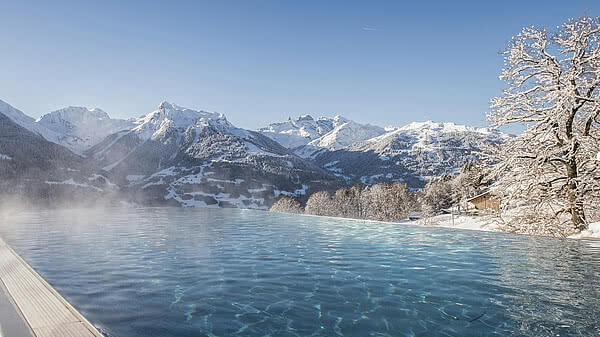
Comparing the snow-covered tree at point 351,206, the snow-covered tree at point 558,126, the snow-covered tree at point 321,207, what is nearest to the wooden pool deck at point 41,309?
the snow-covered tree at point 558,126

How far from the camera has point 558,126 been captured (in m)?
12.8

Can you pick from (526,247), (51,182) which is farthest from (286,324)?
(51,182)

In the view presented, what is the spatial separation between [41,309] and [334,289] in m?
5.22

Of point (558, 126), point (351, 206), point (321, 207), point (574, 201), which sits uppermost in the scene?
point (558, 126)

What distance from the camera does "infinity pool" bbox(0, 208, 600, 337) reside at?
554cm

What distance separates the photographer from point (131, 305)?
253 inches

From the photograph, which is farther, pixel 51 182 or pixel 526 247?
pixel 51 182

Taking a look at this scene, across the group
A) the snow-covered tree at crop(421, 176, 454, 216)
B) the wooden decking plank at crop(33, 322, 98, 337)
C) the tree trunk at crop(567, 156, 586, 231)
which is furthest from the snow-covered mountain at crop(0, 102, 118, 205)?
the tree trunk at crop(567, 156, 586, 231)

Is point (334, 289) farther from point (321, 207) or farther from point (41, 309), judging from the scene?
point (321, 207)

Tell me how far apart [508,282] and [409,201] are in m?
83.3

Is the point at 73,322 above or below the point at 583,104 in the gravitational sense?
below

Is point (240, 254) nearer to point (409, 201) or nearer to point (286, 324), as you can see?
point (286, 324)

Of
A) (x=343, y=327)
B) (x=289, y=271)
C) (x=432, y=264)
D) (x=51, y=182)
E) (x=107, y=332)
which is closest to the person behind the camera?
(x=107, y=332)

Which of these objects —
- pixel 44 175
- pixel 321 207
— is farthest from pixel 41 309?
pixel 44 175
